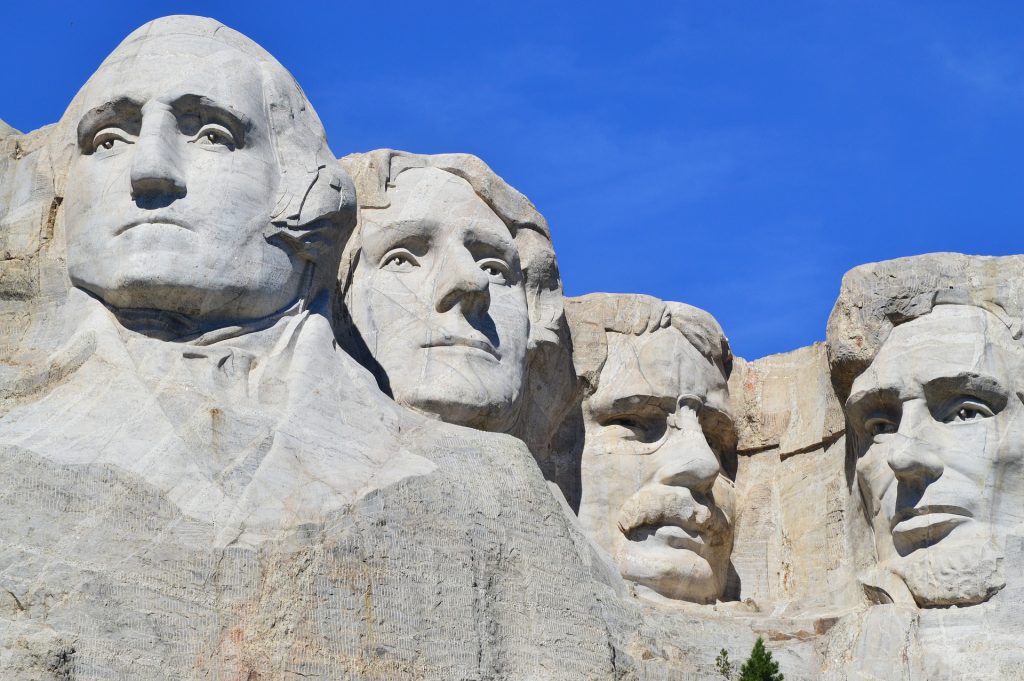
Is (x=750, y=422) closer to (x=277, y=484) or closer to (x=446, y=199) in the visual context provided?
(x=446, y=199)

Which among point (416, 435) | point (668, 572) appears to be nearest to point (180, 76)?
point (416, 435)

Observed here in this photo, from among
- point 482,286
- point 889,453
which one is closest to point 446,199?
point 482,286

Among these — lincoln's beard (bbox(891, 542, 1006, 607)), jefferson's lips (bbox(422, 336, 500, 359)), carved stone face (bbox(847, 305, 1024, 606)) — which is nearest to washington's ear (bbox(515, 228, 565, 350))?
jefferson's lips (bbox(422, 336, 500, 359))

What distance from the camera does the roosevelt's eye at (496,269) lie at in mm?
15570

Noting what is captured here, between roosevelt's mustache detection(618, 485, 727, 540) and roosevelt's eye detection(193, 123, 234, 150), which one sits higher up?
roosevelt's eye detection(193, 123, 234, 150)

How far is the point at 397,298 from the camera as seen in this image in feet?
50.2

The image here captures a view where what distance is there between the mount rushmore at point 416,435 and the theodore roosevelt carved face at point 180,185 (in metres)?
0.02

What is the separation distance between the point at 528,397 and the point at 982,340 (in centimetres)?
253

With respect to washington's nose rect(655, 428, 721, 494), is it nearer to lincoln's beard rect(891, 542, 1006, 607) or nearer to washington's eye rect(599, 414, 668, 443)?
washington's eye rect(599, 414, 668, 443)

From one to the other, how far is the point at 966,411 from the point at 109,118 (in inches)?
192

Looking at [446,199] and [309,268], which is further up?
[446,199]

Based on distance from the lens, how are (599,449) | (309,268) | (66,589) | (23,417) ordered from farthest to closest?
1. (599,449)
2. (309,268)
3. (23,417)
4. (66,589)

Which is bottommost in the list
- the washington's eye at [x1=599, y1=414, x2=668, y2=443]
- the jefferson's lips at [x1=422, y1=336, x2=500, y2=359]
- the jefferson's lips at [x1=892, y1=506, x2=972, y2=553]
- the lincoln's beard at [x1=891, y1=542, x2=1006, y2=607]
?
the lincoln's beard at [x1=891, y1=542, x2=1006, y2=607]

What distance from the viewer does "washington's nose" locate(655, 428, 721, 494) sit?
15992 mm
